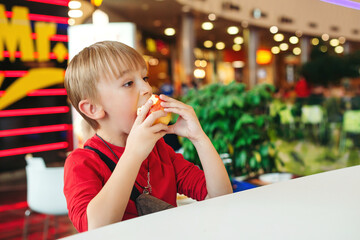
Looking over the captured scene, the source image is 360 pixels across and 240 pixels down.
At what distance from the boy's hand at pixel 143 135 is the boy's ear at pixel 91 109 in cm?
17

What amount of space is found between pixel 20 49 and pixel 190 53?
311 inches

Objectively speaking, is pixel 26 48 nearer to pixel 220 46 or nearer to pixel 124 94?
pixel 124 94

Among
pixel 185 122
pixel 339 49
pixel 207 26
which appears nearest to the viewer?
pixel 185 122

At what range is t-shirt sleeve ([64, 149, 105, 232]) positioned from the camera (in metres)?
0.98

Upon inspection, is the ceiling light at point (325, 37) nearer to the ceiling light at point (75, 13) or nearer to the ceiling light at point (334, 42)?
the ceiling light at point (334, 42)

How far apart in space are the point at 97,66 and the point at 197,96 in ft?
5.25

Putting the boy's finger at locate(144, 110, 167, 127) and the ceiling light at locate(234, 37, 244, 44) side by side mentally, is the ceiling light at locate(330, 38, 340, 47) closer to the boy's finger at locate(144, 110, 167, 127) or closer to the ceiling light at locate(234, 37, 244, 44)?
the ceiling light at locate(234, 37, 244, 44)

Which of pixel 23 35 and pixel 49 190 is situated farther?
pixel 23 35

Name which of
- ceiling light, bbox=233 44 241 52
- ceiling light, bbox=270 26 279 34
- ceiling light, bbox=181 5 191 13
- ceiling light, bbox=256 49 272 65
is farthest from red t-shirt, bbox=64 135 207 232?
ceiling light, bbox=233 44 241 52

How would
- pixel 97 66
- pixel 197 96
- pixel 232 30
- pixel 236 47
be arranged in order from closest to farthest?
pixel 97 66
pixel 197 96
pixel 232 30
pixel 236 47

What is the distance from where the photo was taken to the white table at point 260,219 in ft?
2.20

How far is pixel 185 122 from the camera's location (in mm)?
1197

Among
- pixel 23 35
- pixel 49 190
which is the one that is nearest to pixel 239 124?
pixel 49 190

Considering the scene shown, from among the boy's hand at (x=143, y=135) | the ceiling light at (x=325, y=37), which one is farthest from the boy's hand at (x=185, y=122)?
the ceiling light at (x=325, y=37)
